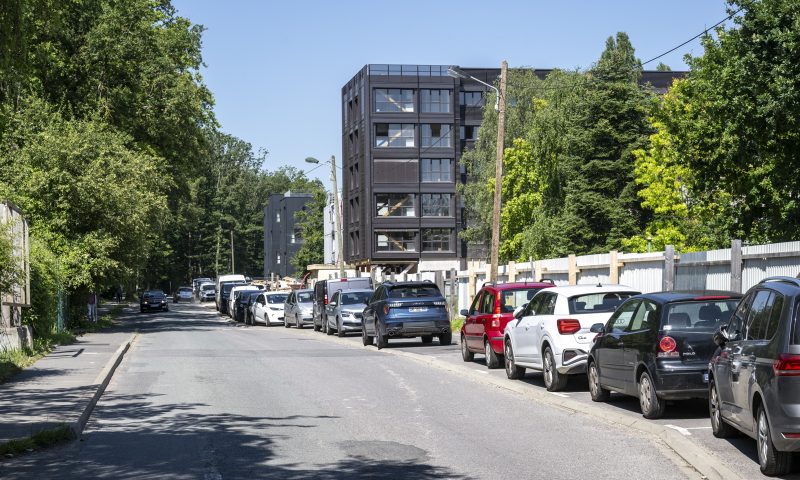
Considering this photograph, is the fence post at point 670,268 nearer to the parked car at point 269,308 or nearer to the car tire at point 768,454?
the car tire at point 768,454

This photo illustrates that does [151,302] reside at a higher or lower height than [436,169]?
lower

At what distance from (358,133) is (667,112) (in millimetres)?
46927

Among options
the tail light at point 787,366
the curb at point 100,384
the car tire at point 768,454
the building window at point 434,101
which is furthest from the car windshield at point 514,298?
the building window at point 434,101

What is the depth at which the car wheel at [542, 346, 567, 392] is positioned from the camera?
1609 centimetres

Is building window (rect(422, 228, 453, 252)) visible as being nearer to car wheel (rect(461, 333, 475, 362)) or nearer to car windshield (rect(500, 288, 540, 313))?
car wheel (rect(461, 333, 475, 362))

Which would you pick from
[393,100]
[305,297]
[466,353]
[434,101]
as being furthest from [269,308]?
[434,101]

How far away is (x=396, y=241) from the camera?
8788 centimetres

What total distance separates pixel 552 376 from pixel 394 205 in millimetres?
71548

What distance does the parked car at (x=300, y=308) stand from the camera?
46.6m

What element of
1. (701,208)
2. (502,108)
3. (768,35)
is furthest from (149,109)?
(768,35)

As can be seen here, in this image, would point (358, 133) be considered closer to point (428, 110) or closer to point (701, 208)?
point (428, 110)

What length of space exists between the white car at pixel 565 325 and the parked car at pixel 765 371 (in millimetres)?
5250

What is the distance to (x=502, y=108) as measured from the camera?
102ft

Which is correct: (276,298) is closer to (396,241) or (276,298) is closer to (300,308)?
(300,308)
